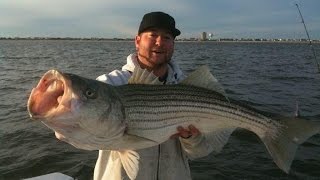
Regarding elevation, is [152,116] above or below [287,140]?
above

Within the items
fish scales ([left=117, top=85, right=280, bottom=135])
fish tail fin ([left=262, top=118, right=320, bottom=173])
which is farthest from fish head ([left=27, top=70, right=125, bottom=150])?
fish tail fin ([left=262, top=118, right=320, bottom=173])

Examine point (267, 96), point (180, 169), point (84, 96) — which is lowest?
point (267, 96)

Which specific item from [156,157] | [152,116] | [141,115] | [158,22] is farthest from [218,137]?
[158,22]

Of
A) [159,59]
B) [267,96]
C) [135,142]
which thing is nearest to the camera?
[135,142]

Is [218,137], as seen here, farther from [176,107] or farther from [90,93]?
[90,93]

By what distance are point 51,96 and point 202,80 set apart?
1.65m

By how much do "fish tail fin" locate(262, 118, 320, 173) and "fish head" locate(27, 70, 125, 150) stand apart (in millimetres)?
1737

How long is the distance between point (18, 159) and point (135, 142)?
25.4 feet

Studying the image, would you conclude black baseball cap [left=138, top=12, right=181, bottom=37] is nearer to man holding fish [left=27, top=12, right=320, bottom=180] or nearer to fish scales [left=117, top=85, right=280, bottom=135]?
man holding fish [left=27, top=12, right=320, bottom=180]

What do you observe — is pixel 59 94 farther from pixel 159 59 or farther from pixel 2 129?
pixel 2 129

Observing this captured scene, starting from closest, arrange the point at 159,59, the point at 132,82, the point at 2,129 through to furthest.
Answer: the point at 132,82, the point at 159,59, the point at 2,129

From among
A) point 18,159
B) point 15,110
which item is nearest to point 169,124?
point 18,159

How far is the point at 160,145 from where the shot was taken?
16.4 feet

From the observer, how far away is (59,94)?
12.2 feet
